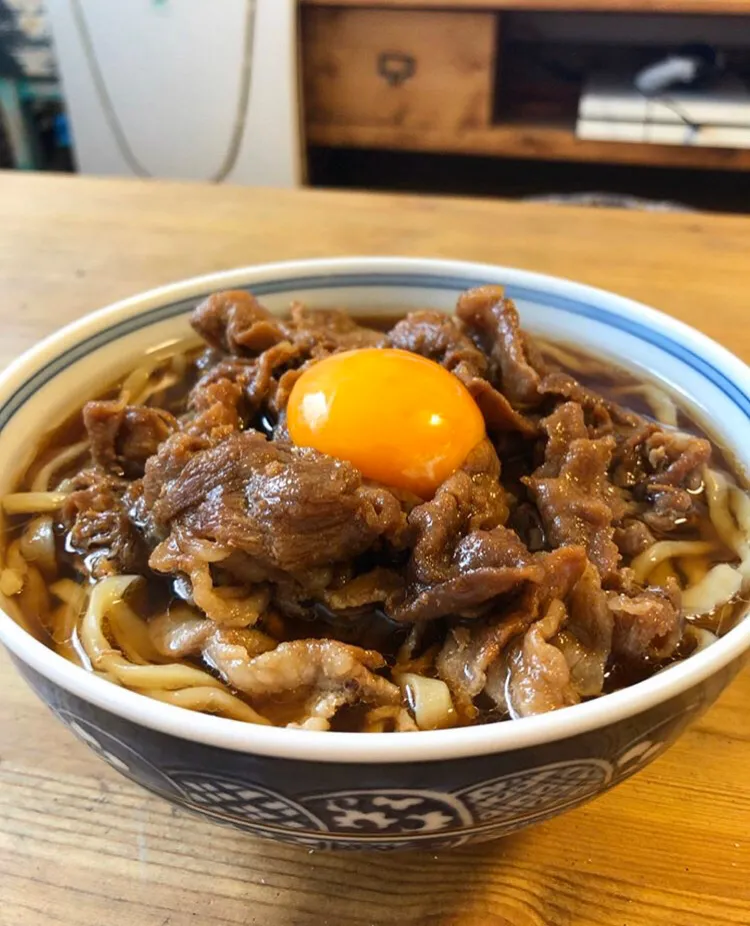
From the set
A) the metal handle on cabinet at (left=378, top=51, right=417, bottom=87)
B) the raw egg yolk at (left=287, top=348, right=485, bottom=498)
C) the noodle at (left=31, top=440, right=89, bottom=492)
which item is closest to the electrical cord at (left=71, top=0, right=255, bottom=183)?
the metal handle on cabinet at (left=378, top=51, right=417, bottom=87)

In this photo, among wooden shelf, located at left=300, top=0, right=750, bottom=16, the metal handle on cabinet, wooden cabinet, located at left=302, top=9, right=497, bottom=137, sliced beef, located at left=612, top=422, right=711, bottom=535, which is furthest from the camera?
the metal handle on cabinet

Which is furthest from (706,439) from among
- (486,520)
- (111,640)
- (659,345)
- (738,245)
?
(738,245)

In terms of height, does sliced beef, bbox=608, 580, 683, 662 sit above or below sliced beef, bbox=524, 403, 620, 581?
below

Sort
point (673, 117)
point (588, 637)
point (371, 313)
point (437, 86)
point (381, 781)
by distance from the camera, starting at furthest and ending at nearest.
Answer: point (437, 86) < point (673, 117) < point (371, 313) < point (588, 637) < point (381, 781)

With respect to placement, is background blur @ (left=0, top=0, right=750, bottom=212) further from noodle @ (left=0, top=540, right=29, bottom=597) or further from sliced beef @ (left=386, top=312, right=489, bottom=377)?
noodle @ (left=0, top=540, right=29, bottom=597)

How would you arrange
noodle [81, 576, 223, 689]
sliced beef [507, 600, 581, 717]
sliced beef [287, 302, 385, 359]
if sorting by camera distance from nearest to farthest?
sliced beef [507, 600, 581, 717]
noodle [81, 576, 223, 689]
sliced beef [287, 302, 385, 359]

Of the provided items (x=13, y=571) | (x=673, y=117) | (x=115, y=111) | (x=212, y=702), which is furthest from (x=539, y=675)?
(x=115, y=111)

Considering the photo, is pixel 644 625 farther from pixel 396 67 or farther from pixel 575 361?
pixel 396 67
